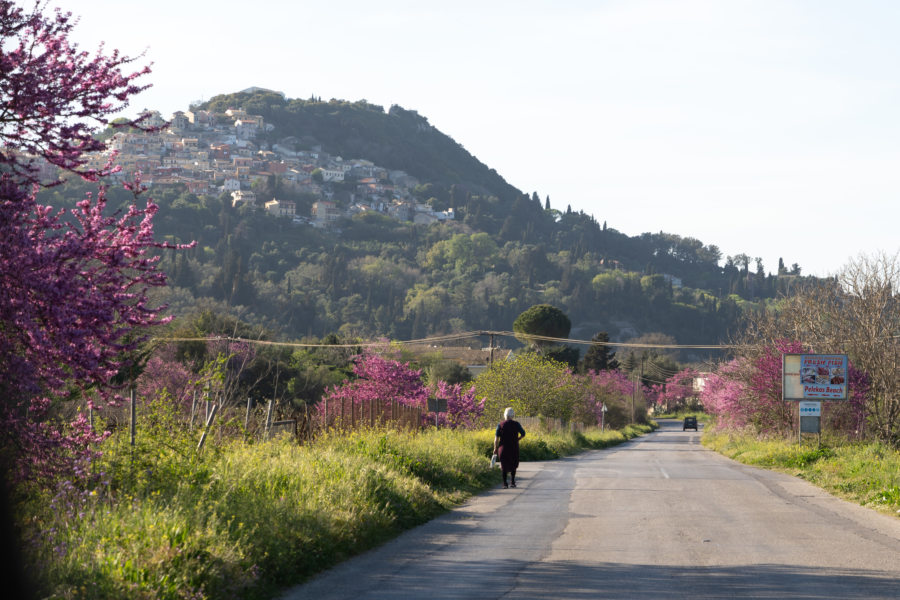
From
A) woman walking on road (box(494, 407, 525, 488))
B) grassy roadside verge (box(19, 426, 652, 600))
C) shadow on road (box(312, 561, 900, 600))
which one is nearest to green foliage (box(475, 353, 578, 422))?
woman walking on road (box(494, 407, 525, 488))

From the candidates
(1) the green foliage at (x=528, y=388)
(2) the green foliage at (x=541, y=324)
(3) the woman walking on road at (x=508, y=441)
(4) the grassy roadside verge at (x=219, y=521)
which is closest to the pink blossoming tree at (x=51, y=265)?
(4) the grassy roadside verge at (x=219, y=521)

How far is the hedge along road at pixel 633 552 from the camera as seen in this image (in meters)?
9.10

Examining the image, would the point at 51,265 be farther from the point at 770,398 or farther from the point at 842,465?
the point at 770,398

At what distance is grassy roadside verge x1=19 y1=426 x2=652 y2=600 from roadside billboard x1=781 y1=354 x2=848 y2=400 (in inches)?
797

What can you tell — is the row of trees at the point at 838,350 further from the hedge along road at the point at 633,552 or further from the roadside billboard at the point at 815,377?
the hedge along road at the point at 633,552

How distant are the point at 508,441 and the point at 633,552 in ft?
30.1

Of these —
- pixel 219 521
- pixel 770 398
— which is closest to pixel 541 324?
pixel 770 398

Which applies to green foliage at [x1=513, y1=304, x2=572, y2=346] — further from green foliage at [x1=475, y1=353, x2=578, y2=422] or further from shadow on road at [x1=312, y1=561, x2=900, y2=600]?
shadow on road at [x1=312, y1=561, x2=900, y2=600]

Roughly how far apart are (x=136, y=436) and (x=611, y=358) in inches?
4042

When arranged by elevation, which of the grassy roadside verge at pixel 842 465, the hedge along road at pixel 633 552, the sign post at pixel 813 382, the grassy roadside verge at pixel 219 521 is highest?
the sign post at pixel 813 382

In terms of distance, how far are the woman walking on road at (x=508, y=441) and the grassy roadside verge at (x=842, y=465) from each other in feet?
22.0

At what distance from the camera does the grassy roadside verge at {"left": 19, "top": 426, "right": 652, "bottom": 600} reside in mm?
7793

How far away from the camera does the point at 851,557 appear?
11133 mm

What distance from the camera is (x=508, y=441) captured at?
2052 cm
